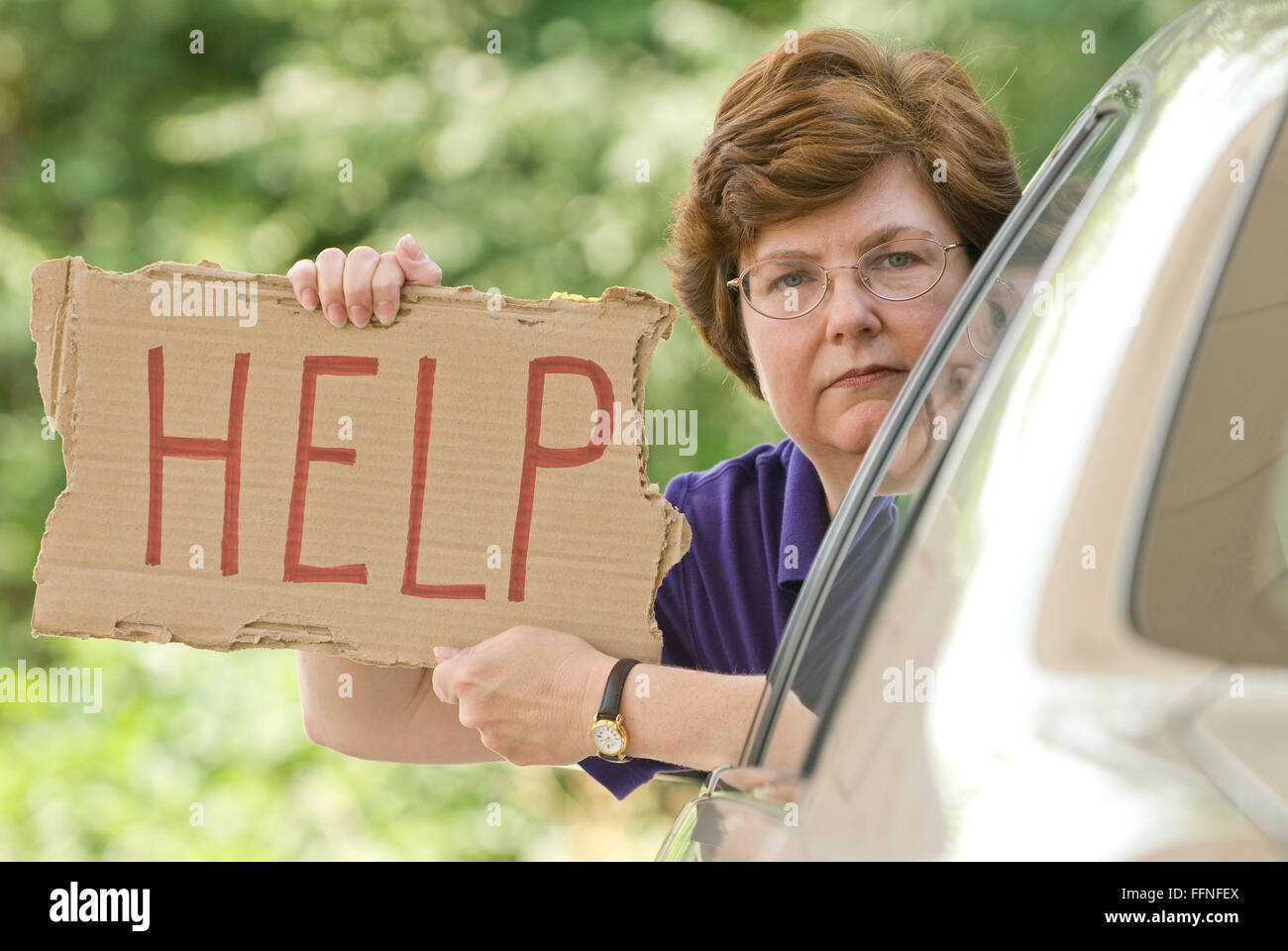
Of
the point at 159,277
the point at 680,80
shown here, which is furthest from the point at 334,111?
the point at 159,277

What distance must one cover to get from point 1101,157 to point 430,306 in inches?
32.9

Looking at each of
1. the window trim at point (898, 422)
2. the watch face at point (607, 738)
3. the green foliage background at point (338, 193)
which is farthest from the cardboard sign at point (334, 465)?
the green foliage background at point (338, 193)

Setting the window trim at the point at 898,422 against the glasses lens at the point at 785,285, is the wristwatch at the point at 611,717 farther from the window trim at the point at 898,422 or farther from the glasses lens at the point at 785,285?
the glasses lens at the point at 785,285

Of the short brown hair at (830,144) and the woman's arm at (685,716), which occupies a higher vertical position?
the short brown hair at (830,144)

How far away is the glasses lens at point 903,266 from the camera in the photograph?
1706mm

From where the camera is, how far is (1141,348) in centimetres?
91

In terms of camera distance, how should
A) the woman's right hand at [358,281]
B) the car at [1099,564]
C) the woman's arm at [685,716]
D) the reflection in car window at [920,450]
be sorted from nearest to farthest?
the car at [1099,564], the reflection in car window at [920,450], the woman's arm at [685,716], the woman's right hand at [358,281]

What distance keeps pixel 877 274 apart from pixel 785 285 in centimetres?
13

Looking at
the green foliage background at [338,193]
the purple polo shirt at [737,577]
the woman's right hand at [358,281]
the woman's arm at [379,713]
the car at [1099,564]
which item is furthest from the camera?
the green foliage background at [338,193]

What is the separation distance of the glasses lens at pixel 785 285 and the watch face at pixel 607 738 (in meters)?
0.61

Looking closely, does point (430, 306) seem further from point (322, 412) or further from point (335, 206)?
point (335, 206)

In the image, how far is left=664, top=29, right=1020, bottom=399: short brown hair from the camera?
1777 mm

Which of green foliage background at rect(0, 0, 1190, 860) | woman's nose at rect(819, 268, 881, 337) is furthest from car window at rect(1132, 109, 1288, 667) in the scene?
green foliage background at rect(0, 0, 1190, 860)

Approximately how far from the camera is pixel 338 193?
6.22 m
